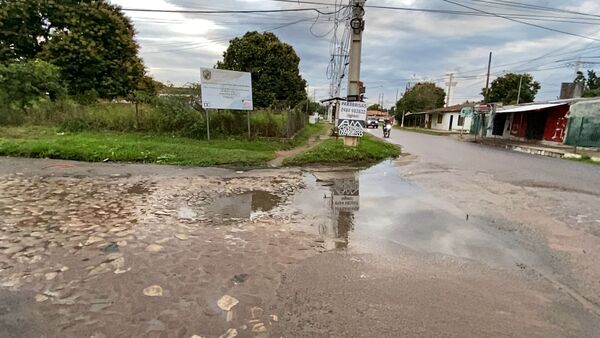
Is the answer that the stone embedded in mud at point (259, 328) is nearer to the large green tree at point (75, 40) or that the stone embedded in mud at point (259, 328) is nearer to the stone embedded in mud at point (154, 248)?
the stone embedded in mud at point (154, 248)

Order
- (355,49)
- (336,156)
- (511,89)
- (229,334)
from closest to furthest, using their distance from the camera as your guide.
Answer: (229,334) < (336,156) < (355,49) < (511,89)

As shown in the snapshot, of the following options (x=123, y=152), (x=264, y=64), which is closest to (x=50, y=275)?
(x=123, y=152)

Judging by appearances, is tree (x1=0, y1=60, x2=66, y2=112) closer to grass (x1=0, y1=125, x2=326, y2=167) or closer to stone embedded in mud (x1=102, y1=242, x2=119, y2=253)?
grass (x1=0, y1=125, x2=326, y2=167)

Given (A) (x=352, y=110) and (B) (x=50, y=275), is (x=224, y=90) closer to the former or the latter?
(A) (x=352, y=110)

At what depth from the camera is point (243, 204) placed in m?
6.84

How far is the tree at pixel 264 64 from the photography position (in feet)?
120

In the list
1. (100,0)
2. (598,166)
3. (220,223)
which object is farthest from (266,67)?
(220,223)

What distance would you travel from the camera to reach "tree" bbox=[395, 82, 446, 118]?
67.9 m

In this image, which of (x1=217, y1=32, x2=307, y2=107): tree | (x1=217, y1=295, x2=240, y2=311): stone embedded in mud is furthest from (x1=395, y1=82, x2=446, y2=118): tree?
(x1=217, y1=295, x2=240, y2=311): stone embedded in mud

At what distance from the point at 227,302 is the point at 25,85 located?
19080 mm

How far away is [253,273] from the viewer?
3.95 metres

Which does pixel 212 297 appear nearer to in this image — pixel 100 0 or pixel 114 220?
pixel 114 220

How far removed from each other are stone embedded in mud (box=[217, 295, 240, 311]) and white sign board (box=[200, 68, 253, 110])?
38.8ft

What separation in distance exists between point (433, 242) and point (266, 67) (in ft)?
112
